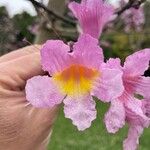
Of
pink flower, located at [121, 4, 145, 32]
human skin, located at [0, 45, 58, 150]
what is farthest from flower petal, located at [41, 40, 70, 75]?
pink flower, located at [121, 4, 145, 32]

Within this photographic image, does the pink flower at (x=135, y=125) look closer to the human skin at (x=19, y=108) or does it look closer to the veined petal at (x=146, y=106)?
the veined petal at (x=146, y=106)

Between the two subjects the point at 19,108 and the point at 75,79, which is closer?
the point at 75,79

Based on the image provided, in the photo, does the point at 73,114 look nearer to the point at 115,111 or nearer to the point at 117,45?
the point at 115,111

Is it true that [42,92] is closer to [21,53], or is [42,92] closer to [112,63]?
[112,63]

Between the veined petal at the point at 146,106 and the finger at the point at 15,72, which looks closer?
the veined petal at the point at 146,106

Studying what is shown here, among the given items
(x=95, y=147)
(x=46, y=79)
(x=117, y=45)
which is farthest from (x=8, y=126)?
(x=117, y=45)

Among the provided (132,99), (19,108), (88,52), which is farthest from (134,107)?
(19,108)

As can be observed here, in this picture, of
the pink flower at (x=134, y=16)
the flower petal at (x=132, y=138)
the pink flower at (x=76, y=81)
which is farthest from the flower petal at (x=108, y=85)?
the pink flower at (x=134, y=16)
